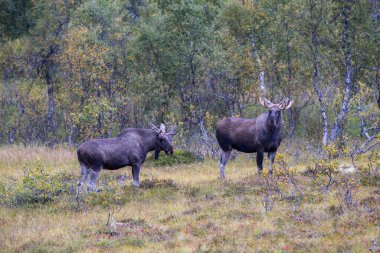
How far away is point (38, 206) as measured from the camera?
15.2 m

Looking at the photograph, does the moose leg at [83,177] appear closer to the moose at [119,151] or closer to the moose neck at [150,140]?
the moose at [119,151]

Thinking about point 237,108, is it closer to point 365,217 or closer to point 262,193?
point 262,193

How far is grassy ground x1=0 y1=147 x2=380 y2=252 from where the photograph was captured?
11.0m

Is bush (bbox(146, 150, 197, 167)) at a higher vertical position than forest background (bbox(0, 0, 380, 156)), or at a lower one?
lower

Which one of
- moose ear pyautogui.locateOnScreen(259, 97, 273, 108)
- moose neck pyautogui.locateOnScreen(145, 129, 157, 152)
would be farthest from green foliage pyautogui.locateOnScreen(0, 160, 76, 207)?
moose ear pyautogui.locateOnScreen(259, 97, 273, 108)

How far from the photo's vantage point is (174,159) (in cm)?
2289

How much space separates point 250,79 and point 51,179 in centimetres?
1426

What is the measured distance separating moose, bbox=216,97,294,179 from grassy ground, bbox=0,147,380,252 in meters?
1.35

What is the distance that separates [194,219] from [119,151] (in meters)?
4.78

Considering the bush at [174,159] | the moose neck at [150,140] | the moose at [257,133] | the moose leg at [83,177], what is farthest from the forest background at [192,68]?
the moose leg at [83,177]

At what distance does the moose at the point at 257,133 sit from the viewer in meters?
18.2

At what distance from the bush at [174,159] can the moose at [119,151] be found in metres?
3.79

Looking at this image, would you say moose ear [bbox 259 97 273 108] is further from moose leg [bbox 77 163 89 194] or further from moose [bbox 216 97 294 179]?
moose leg [bbox 77 163 89 194]

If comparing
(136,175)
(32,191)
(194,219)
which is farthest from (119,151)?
(194,219)
